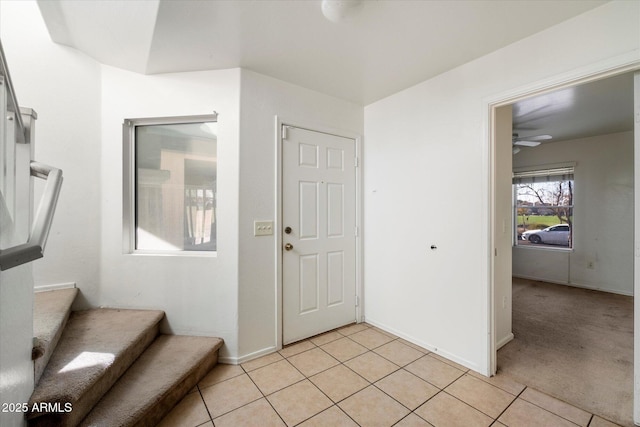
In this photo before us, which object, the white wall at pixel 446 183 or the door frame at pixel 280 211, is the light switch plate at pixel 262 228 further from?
the white wall at pixel 446 183

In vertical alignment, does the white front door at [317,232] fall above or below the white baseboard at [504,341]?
above

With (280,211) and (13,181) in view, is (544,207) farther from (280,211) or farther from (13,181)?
(13,181)

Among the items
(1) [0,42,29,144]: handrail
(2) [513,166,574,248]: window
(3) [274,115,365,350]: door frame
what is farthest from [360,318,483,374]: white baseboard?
(2) [513,166,574,248]: window

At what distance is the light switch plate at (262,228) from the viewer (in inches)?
87.0

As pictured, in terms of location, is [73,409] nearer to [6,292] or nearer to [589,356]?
[6,292]

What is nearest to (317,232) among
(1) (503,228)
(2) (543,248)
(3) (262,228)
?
(3) (262,228)

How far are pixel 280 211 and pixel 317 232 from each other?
47cm

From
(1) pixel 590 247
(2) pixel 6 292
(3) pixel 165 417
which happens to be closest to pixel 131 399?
(3) pixel 165 417

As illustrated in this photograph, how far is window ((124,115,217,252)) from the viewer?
2.29 m

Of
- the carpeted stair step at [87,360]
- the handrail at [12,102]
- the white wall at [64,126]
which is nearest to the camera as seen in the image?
the handrail at [12,102]

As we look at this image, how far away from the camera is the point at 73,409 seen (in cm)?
122

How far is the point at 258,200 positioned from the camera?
222 centimetres

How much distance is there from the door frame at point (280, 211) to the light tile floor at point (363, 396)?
0.45m

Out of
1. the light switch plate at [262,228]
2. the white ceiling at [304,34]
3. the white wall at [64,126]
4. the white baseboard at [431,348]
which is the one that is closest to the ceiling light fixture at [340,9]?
the white ceiling at [304,34]
